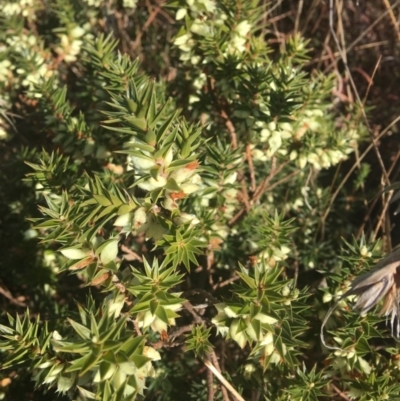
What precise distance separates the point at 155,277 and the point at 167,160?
0.18 meters

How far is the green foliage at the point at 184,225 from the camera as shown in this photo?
2.49 feet

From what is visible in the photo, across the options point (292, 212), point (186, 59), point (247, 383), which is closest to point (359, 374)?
point (247, 383)

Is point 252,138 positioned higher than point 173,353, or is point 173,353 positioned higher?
point 252,138

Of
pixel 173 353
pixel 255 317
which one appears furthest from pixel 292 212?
pixel 255 317

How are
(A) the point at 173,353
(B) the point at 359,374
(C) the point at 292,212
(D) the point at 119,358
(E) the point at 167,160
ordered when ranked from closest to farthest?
(D) the point at 119,358 < (E) the point at 167,160 < (B) the point at 359,374 < (A) the point at 173,353 < (C) the point at 292,212

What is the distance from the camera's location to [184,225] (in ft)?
2.62

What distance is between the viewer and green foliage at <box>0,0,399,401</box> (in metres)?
0.76

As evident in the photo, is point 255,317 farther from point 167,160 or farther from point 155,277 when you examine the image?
point 167,160

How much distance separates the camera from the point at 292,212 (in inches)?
63.4

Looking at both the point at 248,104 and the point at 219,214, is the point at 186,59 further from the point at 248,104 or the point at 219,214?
the point at 219,214

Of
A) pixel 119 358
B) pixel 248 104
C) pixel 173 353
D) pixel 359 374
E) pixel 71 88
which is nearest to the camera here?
pixel 119 358

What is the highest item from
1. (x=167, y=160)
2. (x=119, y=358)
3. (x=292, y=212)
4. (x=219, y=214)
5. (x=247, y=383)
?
(x=167, y=160)

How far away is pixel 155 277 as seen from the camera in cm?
77

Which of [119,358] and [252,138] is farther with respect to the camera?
[252,138]
